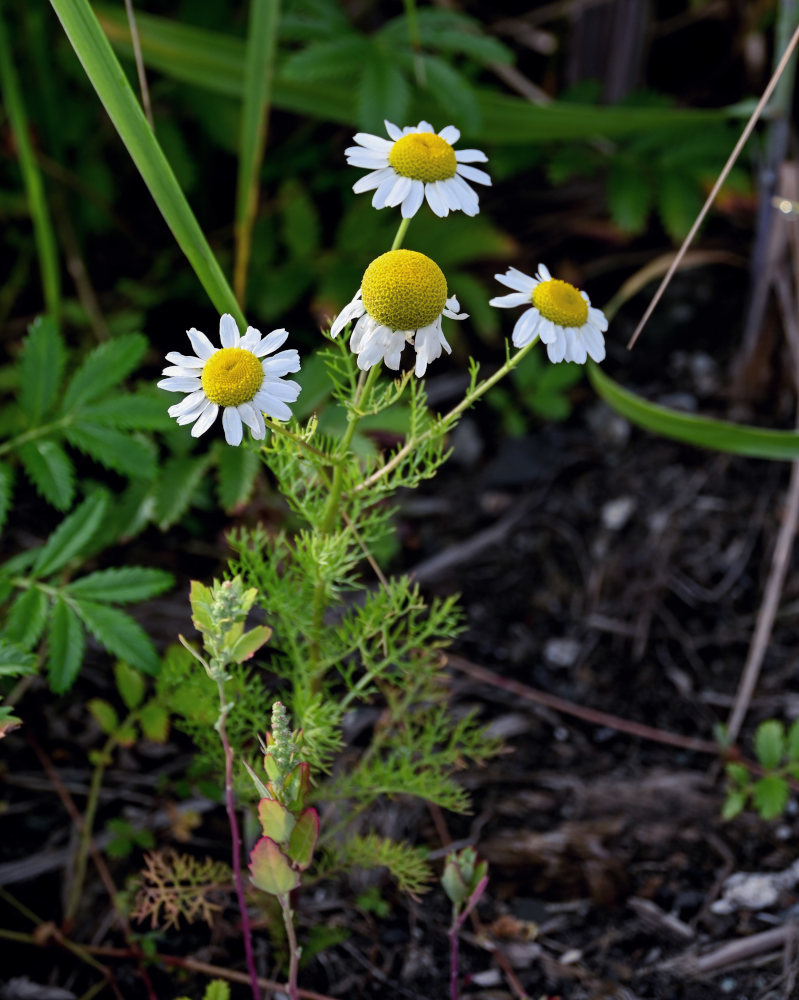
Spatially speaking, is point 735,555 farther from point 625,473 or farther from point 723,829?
point 723,829

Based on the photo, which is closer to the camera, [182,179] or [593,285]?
[182,179]

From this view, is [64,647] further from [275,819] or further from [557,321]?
[557,321]

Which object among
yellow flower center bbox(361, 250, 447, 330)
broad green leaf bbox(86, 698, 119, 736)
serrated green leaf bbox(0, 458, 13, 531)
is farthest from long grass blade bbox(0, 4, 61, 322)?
yellow flower center bbox(361, 250, 447, 330)

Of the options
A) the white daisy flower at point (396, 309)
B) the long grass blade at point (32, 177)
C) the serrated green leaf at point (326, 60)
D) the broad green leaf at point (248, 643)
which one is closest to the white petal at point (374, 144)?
the white daisy flower at point (396, 309)

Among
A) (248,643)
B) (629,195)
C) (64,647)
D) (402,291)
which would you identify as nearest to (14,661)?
(64,647)

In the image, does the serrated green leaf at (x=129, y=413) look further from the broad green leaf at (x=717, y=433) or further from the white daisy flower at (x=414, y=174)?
the broad green leaf at (x=717, y=433)

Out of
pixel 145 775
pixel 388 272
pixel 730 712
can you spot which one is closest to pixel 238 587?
pixel 388 272
